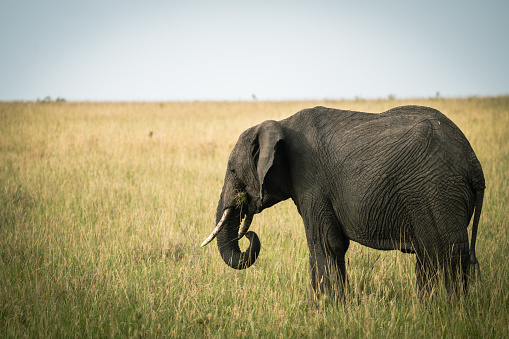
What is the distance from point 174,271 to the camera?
5.64m

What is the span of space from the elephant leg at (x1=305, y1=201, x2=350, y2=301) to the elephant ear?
2.01 ft

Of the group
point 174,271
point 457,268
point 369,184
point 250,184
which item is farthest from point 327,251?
point 174,271

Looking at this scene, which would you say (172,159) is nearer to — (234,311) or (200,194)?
(200,194)

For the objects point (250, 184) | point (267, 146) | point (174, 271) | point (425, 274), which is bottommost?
point (174, 271)

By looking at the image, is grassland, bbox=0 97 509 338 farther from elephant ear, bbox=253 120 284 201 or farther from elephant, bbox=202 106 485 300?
elephant ear, bbox=253 120 284 201

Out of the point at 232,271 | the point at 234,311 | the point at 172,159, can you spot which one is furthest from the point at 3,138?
the point at 234,311

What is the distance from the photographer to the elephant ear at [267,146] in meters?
4.33

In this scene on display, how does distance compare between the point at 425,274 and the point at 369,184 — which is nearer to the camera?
the point at 369,184

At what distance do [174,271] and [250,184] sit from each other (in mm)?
1674

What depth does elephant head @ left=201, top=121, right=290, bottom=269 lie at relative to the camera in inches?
174

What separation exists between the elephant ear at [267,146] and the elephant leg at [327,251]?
0.61m

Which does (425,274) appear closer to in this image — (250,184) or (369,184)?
(369,184)

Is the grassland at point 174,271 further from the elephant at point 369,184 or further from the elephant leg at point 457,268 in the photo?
the elephant at point 369,184

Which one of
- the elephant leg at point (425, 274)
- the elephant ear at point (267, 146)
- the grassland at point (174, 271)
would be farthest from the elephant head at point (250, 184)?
the elephant leg at point (425, 274)
